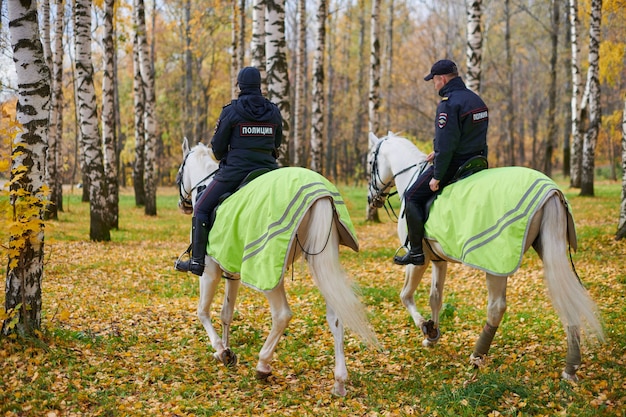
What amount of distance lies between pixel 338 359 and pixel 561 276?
2202 millimetres

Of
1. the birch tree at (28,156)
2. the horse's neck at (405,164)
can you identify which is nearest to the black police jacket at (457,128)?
the horse's neck at (405,164)

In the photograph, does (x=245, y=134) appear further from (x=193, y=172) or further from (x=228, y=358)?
(x=228, y=358)

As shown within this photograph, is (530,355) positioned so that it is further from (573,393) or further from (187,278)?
(187,278)

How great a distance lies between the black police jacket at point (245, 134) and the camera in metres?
6.00

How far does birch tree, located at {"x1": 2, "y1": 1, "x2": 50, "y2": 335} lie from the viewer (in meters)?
6.03

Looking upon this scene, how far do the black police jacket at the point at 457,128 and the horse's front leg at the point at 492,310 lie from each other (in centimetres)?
122

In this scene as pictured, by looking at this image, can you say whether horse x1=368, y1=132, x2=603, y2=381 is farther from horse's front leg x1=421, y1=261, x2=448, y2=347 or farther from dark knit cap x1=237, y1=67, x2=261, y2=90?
dark knit cap x1=237, y1=67, x2=261, y2=90

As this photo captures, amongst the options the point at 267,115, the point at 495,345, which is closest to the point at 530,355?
the point at 495,345

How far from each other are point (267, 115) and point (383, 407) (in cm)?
315

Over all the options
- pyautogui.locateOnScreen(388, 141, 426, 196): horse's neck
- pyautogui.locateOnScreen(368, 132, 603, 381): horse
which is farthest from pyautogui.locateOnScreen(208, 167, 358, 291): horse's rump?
pyautogui.locateOnScreen(388, 141, 426, 196): horse's neck

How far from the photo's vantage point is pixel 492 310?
5.75 meters

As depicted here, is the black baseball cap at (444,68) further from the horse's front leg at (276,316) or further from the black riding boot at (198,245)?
the black riding boot at (198,245)

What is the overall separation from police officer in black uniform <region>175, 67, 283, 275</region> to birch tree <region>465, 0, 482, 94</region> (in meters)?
8.36

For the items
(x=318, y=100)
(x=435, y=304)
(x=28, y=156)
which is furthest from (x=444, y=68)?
(x=318, y=100)
